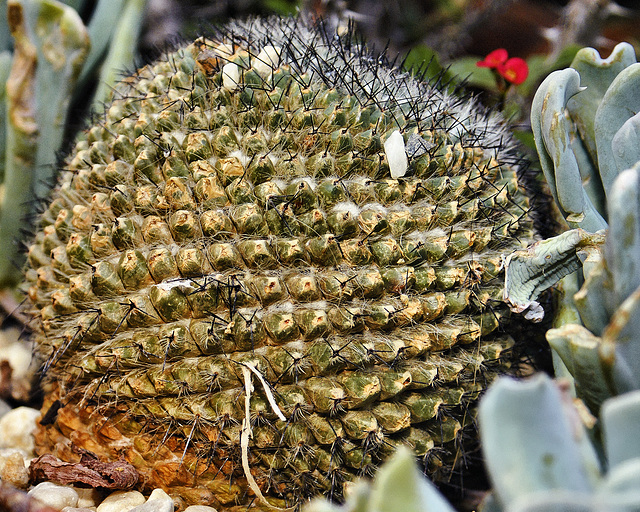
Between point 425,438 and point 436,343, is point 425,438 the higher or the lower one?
the lower one

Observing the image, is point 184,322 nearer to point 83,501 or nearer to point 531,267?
point 83,501

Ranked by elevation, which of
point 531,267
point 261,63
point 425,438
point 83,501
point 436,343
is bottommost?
point 83,501

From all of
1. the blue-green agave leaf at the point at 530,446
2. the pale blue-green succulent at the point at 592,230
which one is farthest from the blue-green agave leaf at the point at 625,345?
the blue-green agave leaf at the point at 530,446

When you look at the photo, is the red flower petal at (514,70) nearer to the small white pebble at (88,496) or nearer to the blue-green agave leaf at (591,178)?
the blue-green agave leaf at (591,178)

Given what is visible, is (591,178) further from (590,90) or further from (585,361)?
(585,361)

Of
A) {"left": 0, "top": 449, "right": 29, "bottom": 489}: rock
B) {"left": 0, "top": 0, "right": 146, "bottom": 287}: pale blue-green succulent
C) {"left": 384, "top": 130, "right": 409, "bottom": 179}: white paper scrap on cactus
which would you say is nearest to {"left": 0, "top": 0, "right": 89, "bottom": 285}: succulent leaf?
{"left": 0, "top": 0, "right": 146, "bottom": 287}: pale blue-green succulent

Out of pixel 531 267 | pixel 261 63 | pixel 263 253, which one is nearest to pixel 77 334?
pixel 263 253

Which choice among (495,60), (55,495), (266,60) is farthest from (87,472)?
(495,60)
